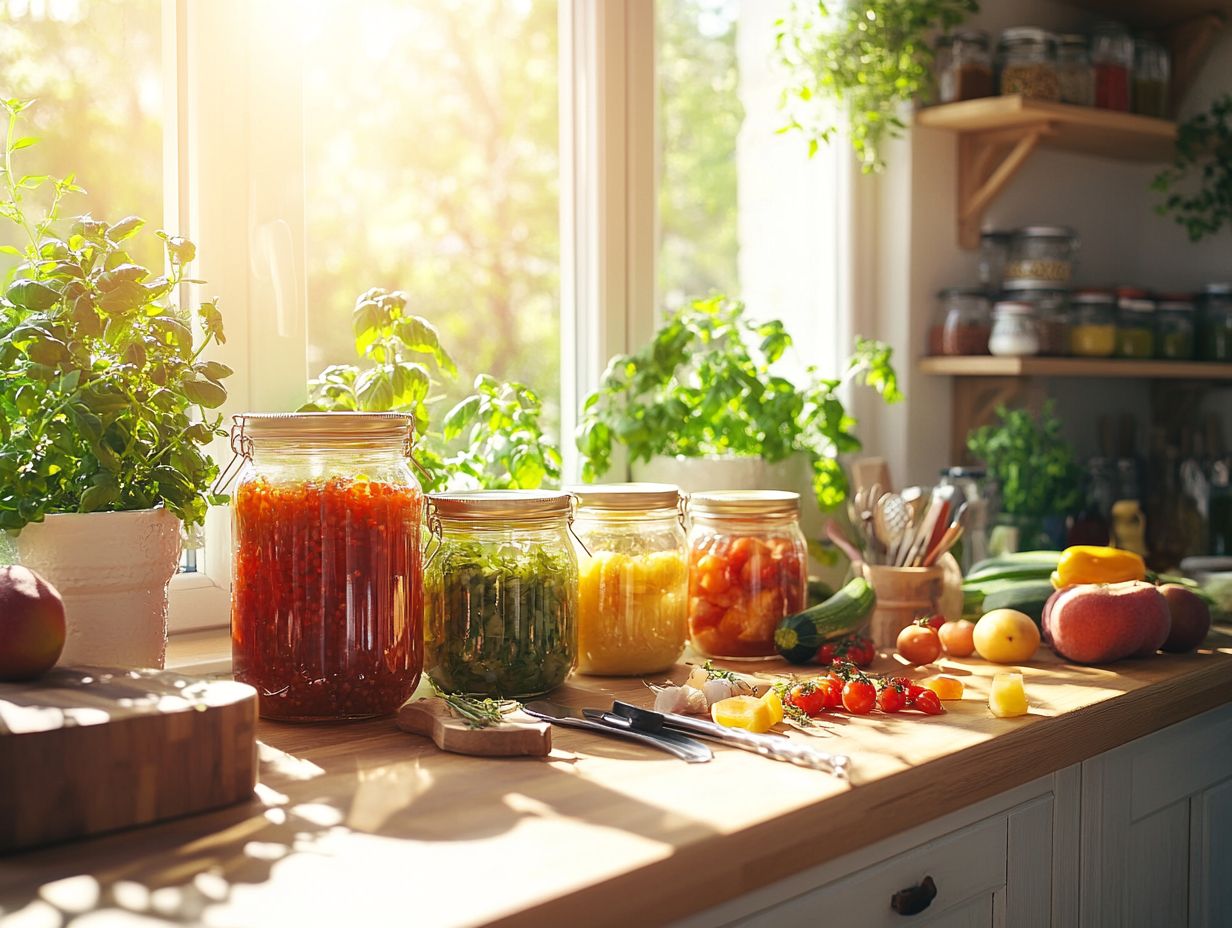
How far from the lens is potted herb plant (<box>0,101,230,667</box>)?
Result: 108 cm

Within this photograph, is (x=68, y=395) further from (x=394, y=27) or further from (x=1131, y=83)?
(x=1131, y=83)

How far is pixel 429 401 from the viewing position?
1.57 meters

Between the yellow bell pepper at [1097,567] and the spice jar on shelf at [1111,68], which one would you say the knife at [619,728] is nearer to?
the yellow bell pepper at [1097,567]

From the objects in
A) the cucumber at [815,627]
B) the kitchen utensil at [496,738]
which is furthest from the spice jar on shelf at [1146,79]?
the kitchen utensil at [496,738]

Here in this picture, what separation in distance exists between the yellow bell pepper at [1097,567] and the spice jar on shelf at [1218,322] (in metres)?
0.93

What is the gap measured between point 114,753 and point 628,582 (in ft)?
2.07

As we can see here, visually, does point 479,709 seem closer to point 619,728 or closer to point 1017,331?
point 619,728

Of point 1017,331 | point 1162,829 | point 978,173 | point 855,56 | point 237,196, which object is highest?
point 855,56

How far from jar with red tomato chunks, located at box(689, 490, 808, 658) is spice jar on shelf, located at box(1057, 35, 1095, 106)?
113 centimetres

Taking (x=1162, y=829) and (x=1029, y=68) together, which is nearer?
(x=1162, y=829)

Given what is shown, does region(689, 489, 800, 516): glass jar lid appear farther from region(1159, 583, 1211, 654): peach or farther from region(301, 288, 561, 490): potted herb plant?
region(1159, 583, 1211, 654): peach

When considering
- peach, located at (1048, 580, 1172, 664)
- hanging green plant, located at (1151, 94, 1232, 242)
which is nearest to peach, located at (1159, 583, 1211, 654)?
peach, located at (1048, 580, 1172, 664)

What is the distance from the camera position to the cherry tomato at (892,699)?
4.08ft

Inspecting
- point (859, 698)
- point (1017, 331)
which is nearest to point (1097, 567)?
point (859, 698)
